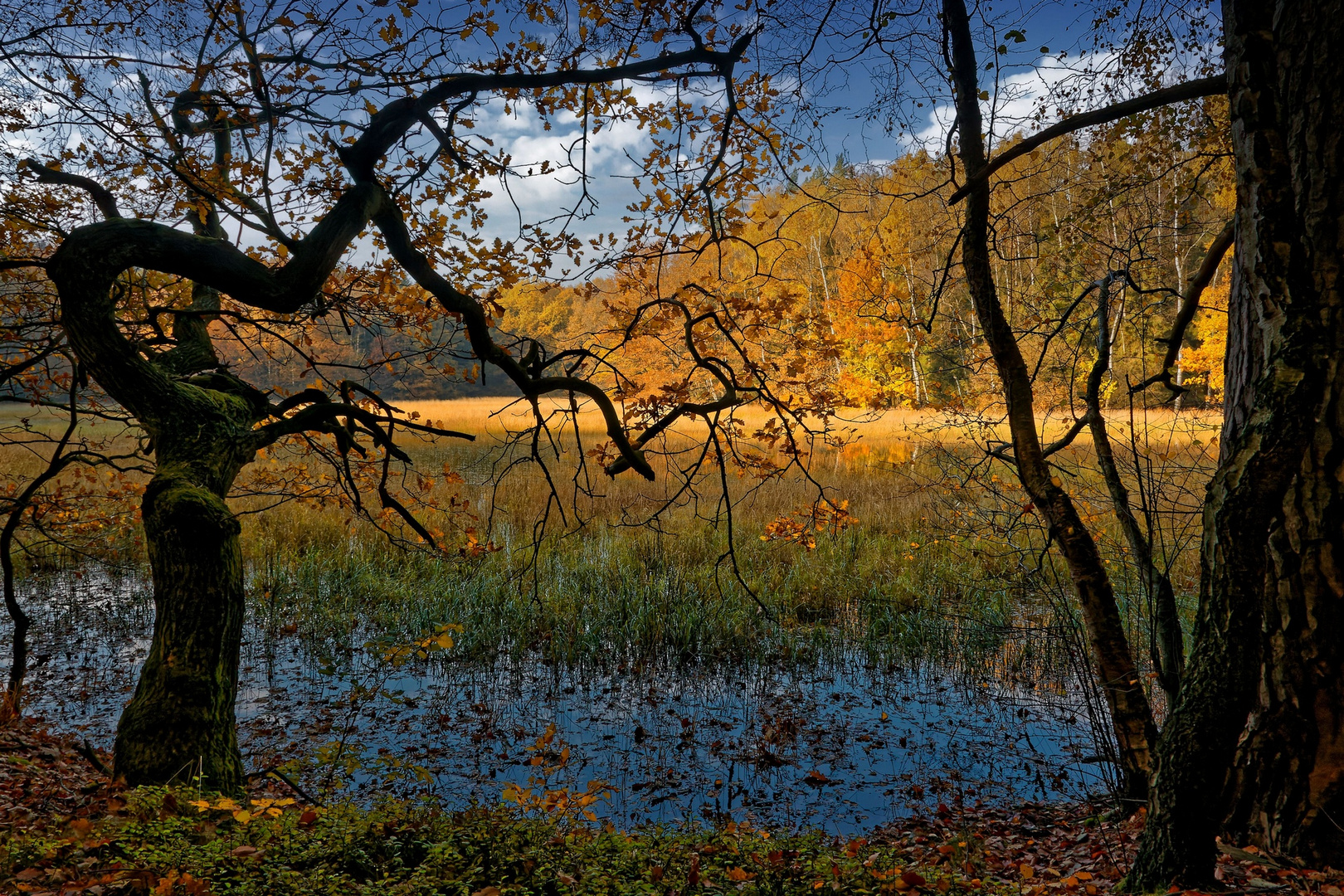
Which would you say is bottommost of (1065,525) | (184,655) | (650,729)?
(650,729)

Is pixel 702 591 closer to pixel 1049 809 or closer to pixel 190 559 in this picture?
pixel 1049 809

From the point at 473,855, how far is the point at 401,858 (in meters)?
0.30

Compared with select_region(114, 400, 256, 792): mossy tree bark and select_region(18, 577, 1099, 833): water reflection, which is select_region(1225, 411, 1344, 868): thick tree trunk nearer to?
select_region(18, 577, 1099, 833): water reflection

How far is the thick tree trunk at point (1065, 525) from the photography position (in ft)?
12.3

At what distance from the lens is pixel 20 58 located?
4035 mm

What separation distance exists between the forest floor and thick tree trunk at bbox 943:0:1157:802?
18.9 inches

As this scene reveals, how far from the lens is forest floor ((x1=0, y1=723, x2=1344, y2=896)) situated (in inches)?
94.0

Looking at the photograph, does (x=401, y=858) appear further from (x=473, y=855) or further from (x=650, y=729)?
(x=650, y=729)

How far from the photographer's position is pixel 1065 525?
Result: 380 centimetres

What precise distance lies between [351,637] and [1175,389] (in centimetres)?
730

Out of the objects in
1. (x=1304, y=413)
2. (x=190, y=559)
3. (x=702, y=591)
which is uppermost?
(x=1304, y=413)

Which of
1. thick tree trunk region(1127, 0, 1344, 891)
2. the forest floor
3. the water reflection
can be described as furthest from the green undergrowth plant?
thick tree trunk region(1127, 0, 1344, 891)

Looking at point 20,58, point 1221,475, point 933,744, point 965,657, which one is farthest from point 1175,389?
point 20,58

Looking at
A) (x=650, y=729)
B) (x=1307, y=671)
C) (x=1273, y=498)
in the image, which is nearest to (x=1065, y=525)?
(x=1307, y=671)
